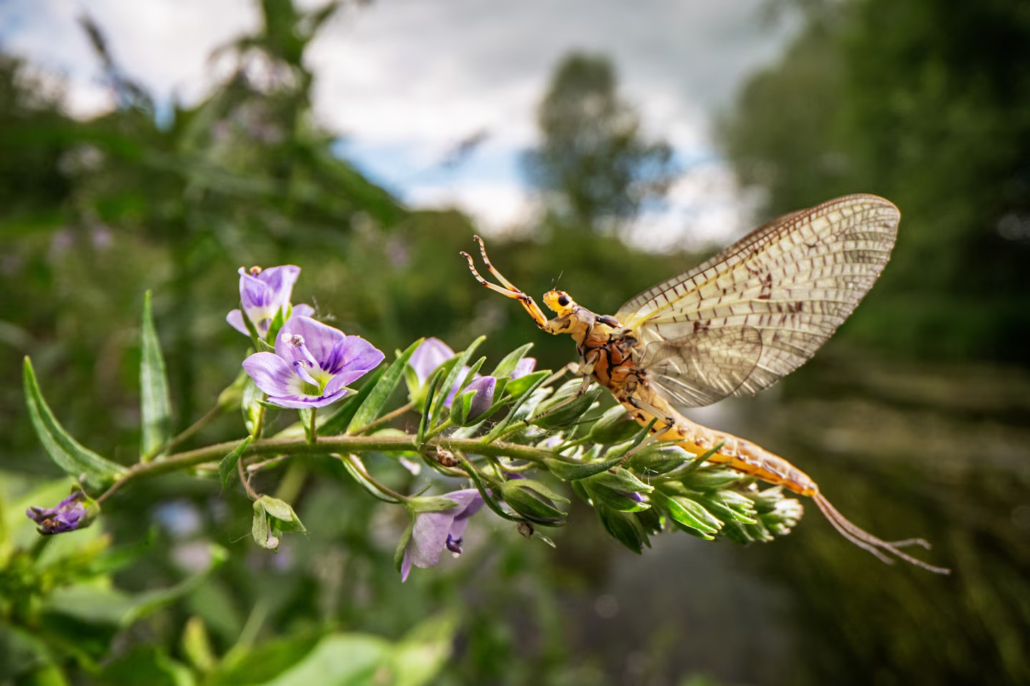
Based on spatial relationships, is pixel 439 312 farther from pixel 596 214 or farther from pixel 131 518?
pixel 596 214

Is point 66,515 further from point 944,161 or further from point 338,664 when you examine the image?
point 944,161

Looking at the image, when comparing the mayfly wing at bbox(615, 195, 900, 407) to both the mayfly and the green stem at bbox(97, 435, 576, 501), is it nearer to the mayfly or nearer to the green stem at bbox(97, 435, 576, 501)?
the mayfly

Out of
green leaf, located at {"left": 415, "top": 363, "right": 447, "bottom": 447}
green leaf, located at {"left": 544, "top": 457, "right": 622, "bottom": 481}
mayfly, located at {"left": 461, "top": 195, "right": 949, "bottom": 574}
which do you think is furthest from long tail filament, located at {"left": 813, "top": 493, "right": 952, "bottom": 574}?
green leaf, located at {"left": 415, "top": 363, "right": 447, "bottom": 447}

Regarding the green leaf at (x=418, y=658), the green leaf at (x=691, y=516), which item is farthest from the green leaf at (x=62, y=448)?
the green leaf at (x=418, y=658)

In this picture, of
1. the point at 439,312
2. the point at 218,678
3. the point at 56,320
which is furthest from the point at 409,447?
the point at 439,312

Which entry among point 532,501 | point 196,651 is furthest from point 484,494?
point 196,651
